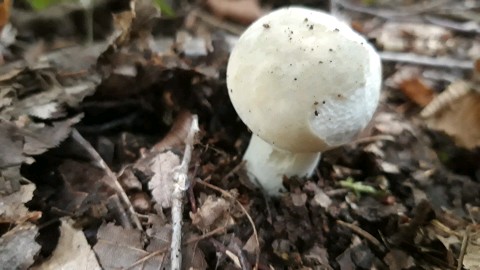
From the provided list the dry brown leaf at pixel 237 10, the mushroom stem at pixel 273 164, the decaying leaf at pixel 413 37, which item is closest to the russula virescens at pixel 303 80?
the mushroom stem at pixel 273 164

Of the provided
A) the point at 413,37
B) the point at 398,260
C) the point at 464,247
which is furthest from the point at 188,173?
the point at 413,37

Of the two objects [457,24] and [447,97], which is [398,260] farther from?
[457,24]

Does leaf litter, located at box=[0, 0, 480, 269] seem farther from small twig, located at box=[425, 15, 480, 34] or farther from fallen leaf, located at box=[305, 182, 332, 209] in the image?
small twig, located at box=[425, 15, 480, 34]

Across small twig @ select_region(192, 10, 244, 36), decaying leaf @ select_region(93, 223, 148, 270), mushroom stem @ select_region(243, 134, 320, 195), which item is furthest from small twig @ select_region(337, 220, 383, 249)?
small twig @ select_region(192, 10, 244, 36)

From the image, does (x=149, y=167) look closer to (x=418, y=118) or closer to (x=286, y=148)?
(x=286, y=148)

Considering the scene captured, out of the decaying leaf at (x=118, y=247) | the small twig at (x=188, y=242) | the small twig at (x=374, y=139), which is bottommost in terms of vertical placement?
the decaying leaf at (x=118, y=247)

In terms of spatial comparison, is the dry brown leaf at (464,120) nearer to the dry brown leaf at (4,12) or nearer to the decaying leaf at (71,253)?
the decaying leaf at (71,253)
